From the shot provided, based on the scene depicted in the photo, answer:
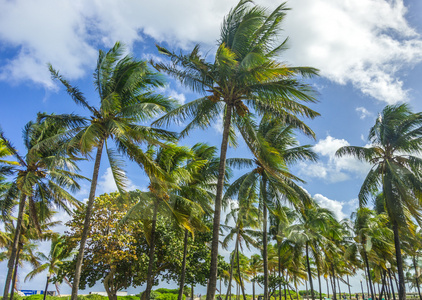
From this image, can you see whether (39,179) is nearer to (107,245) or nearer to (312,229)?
(107,245)

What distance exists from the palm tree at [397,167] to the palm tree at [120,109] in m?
11.6

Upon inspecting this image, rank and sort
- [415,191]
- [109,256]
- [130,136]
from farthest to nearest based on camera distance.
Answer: [109,256], [415,191], [130,136]

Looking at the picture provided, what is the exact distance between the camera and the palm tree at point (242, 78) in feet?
35.0

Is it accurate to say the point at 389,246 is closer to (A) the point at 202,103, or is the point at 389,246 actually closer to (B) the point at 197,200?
(B) the point at 197,200

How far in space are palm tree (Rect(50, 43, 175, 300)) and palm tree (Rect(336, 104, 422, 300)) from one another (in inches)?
458

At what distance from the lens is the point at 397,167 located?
16.8 metres

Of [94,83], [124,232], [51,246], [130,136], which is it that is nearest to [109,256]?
[124,232]

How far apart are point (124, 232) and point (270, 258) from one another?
2407 centimetres

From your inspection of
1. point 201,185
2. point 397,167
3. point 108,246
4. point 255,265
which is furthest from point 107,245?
point 255,265

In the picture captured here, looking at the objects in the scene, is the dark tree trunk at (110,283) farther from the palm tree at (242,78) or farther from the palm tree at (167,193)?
the palm tree at (242,78)

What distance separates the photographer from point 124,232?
18891 mm

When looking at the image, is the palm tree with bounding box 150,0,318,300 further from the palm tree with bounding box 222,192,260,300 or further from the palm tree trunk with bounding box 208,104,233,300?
the palm tree with bounding box 222,192,260,300

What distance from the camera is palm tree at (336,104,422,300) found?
16.2m

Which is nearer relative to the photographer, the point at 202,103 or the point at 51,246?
the point at 202,103
